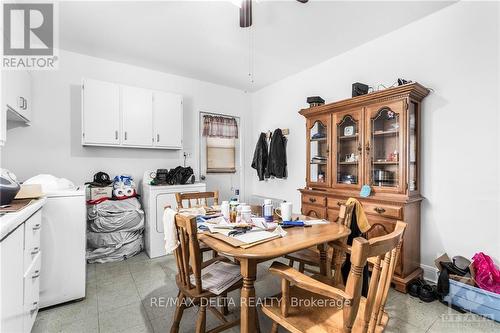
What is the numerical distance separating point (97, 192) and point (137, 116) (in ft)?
3.73

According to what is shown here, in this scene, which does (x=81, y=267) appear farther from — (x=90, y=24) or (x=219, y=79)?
(x=219, y=79)

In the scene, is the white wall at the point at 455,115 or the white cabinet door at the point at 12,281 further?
the white wall at the point at 455,115

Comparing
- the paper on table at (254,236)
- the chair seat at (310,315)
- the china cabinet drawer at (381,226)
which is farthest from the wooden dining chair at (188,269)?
the china cabinet drawer at (381,226)

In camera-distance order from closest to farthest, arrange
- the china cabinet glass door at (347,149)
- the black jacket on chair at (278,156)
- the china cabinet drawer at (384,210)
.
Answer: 1. the china cabinet drawer at (384,210)
2. the china cabinet glass door at (347,149)
3. the black jacket on chair at (278,156)

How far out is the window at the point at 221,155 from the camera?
4.35 metres

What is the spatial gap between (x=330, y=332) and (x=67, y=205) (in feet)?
7.30

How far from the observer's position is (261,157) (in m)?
4.26

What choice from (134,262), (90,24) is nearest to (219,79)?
(90,24)

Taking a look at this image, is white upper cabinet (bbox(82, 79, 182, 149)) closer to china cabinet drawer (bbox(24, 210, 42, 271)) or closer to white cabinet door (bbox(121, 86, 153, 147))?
white cabinet door (bbox(121, 86, 153, 147))

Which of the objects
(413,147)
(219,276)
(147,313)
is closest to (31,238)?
(147,313)

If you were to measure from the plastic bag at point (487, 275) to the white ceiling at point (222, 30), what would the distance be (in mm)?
2326

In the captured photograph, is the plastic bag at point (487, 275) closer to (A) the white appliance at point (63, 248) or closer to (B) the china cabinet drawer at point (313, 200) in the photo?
(B) the china cabinet drawer at point (313, 200)

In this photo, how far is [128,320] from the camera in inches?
73.6

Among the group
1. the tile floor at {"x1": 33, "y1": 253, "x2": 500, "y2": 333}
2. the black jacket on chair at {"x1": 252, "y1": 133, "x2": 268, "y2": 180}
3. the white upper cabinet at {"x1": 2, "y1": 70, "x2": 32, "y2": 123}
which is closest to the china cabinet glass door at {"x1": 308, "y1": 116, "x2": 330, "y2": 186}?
the black jacket on chair at {"x1": 252, "y1": 133, "x2": 268, "y2": 180}
